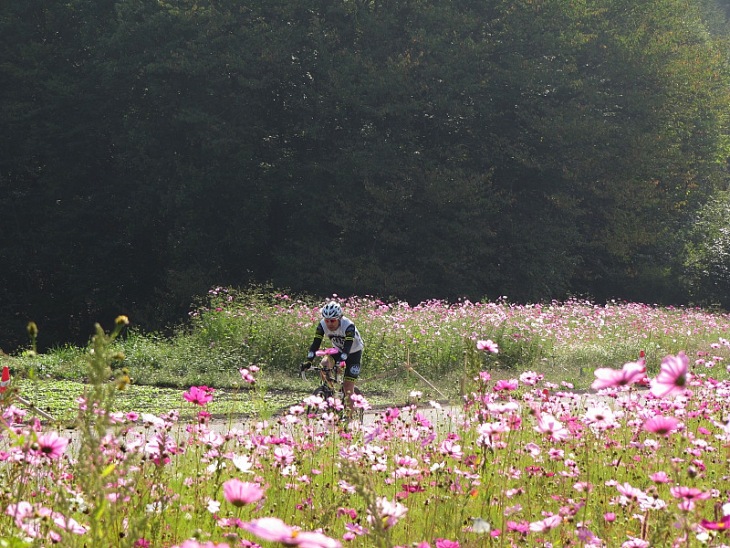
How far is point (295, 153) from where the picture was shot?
97.2 feet

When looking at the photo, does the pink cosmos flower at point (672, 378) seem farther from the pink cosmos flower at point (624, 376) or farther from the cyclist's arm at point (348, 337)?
the cyclist's arm at point (348, 337)

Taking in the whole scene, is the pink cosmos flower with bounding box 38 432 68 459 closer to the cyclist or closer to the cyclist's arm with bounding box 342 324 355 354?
the cyclist

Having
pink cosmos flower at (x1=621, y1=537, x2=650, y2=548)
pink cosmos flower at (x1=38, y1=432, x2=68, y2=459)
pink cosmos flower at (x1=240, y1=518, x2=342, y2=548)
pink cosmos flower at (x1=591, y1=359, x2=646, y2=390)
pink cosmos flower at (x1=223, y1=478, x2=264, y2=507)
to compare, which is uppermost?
pink cosmos flower at (x1=591, y1=359, x2=646, y2=390)

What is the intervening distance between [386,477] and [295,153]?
2513cm

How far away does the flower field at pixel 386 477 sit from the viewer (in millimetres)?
2391

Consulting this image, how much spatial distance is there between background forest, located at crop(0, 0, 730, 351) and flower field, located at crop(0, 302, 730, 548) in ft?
67.0

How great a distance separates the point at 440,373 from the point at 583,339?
13.9 feet

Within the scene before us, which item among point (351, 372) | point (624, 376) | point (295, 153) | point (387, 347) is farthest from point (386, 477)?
point (295, 153)

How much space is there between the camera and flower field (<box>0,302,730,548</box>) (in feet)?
7.84

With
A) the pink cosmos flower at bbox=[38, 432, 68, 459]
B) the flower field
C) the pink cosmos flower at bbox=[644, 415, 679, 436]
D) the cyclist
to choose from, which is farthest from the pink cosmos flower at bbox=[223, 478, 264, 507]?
the cyclist

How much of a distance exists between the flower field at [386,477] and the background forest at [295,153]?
20416mm

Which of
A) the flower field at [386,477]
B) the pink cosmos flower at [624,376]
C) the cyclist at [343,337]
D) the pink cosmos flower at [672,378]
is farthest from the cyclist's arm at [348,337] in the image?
the pink cosmos flower at [672,378]

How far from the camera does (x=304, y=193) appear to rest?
2861cm

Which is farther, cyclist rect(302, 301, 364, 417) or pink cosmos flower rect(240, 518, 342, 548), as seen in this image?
cyclist rect(302, 301, 364, 417)
